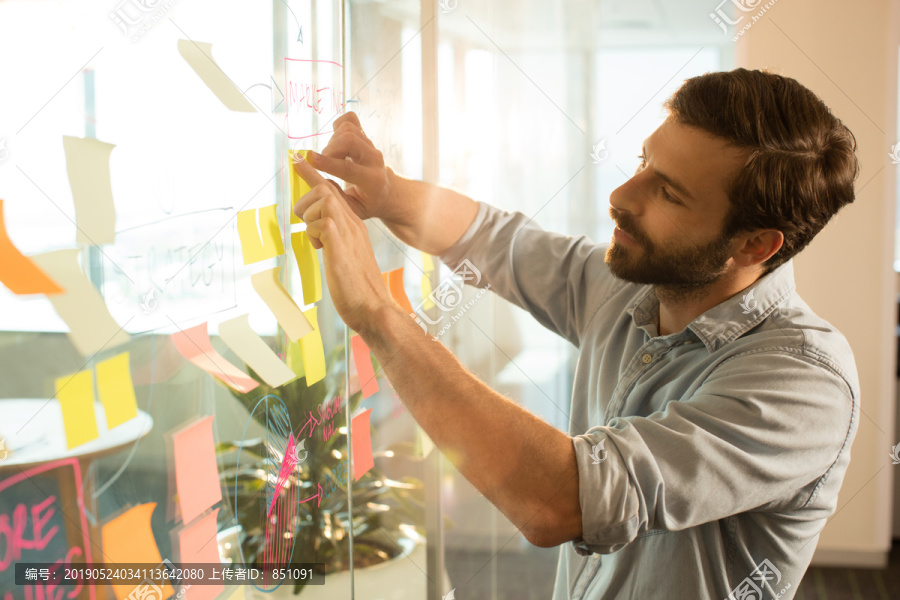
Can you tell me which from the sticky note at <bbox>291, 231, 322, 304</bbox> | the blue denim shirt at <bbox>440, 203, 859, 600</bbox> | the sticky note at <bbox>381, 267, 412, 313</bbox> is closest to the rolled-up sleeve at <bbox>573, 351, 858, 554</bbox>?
the blue denim shirt at <bbox>440, 203, 859, 600</bbox>

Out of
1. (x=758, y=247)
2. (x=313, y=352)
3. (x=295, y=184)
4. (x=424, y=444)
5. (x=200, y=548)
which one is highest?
(x=295, y=184)

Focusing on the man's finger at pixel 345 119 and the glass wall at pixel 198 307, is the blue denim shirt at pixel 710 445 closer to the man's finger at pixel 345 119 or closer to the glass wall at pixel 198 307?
the glass wall at pixel 198 307

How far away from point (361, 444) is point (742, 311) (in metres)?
0.59

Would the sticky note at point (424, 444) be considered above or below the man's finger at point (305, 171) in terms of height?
below

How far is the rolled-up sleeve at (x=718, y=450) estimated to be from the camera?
2.30 ft

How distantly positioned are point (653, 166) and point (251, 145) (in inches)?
21.0

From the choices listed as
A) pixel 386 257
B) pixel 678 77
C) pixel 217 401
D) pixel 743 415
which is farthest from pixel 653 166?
pixel 678 77

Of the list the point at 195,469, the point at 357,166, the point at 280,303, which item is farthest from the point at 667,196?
the point at 195,469

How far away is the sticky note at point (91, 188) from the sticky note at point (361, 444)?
584 millimetres

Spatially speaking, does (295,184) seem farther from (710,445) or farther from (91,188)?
(710,445)

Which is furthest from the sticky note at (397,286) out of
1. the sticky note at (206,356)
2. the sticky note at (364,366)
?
the sticky note at (206,356)

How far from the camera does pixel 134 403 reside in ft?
1.80

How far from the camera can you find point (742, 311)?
35.2 inches

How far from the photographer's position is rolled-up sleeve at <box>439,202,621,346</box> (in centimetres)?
116
